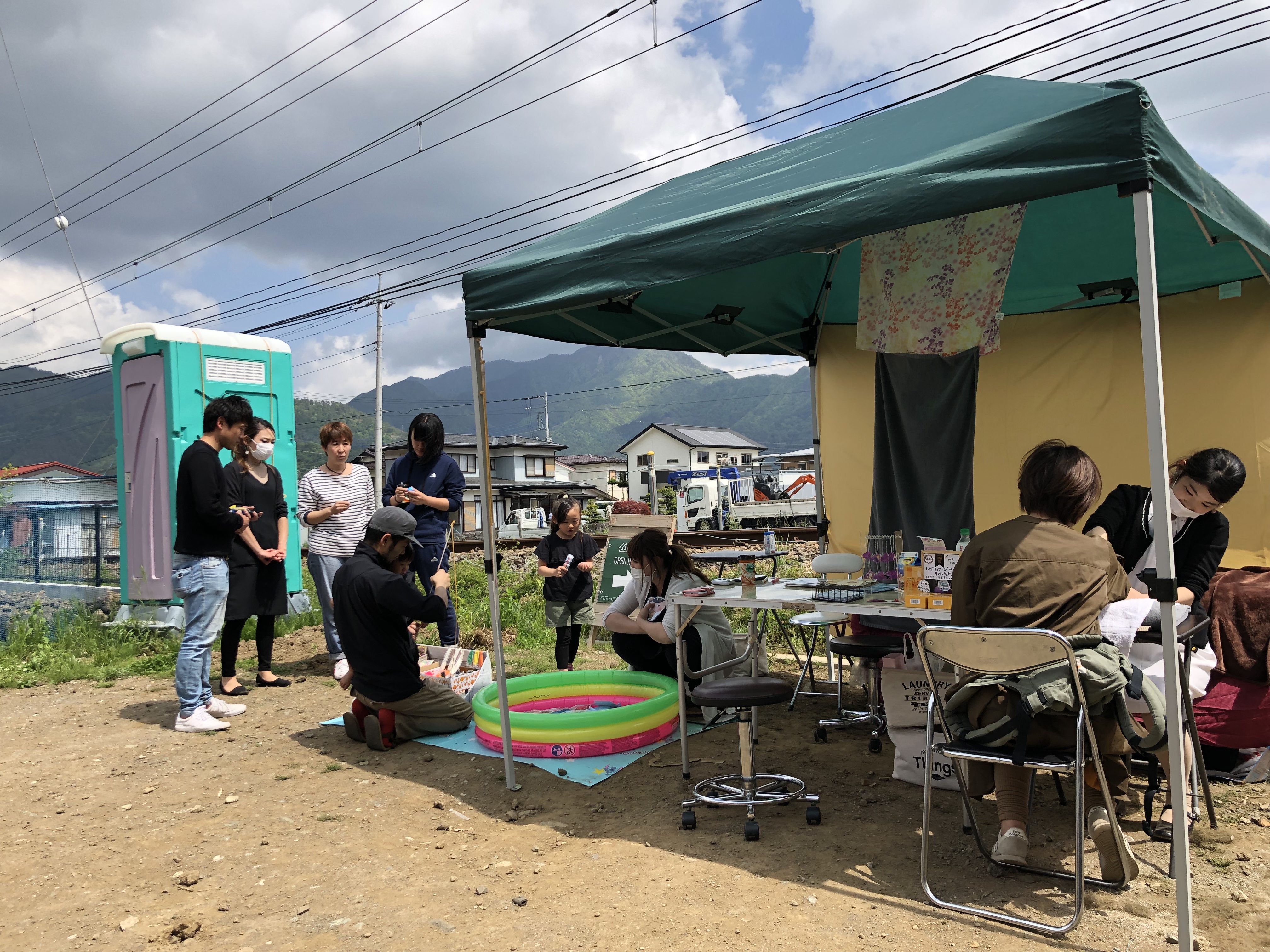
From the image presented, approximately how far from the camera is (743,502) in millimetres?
35125

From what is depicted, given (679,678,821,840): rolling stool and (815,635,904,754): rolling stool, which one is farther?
(815,635,904,754): rolling stool

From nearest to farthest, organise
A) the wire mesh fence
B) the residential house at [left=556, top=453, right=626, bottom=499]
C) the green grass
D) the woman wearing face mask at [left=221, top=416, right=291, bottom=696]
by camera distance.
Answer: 1. the woman wearing face mask at [left=221, top=416, right=291, bottom=696]
2. the green grass
3. the wire mesh fence
4. the residential house at [left=556, top=453, right=626, bottom=499]

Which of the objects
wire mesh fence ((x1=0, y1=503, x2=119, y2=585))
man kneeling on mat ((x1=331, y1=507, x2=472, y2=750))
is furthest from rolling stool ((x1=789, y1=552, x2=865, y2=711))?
wire mesh fence ((x1=0, y1=503, x2=119, y2=585))

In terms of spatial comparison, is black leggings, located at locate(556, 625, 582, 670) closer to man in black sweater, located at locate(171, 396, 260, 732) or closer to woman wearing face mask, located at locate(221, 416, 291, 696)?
woman wearing face mask, located at locate(221, 416, 291, 696)

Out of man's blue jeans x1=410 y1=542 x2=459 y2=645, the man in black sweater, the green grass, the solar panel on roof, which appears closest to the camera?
the man in black sweater

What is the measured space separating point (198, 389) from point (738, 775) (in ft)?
18.1

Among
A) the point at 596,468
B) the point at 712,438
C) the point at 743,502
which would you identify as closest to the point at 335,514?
the point at 743,502

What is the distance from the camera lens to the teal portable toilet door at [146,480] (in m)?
6.90

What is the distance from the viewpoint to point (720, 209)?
11.0 feet

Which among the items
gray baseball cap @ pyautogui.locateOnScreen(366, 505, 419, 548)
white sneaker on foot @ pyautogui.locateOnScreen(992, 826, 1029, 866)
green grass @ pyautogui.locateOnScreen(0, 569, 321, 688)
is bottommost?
white sneaker on foot @ pyautogui.locateOnScreen(992, 826, 1029, 866)

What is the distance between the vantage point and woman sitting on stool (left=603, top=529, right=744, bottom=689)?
4.21m

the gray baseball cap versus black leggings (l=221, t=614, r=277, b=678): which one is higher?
the gray baseball cap

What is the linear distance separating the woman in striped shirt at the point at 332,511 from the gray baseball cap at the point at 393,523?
138 centimetres

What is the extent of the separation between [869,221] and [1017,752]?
1.73 meters
